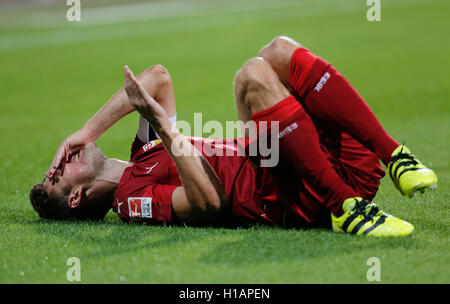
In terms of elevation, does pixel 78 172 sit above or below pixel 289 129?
below

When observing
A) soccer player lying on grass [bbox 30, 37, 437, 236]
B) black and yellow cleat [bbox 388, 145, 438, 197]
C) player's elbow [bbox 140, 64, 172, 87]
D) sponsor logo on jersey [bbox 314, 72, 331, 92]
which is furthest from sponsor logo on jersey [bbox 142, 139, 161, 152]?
black and yellow cleat [bbox 388, 145, 438, 197]

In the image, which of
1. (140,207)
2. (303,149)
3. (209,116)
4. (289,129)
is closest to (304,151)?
(303,149)

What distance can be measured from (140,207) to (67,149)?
605mm

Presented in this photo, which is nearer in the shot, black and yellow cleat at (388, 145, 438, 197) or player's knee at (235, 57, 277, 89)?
black and yellow cleat at (388, 145, 438, 197)

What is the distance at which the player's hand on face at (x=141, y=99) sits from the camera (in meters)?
3.32

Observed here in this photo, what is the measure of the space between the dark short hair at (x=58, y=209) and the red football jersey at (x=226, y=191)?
205 mm

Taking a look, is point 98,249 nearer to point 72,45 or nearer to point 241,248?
point 241,248

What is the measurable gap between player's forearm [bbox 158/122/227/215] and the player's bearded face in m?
0.62

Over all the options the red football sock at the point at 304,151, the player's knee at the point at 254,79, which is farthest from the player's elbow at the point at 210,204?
the player's knee at the point at 254,79

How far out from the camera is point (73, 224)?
3.77 meters

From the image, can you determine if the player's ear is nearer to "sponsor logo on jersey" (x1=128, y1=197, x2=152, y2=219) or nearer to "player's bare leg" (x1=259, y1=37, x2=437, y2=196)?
"sponsor logo on jersey" (x1=128, y1=197, x2=152, y2=219)

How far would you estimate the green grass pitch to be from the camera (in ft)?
9.78

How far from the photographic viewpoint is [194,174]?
3400 mm

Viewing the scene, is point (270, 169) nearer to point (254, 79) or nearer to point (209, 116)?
point (254, 79)
